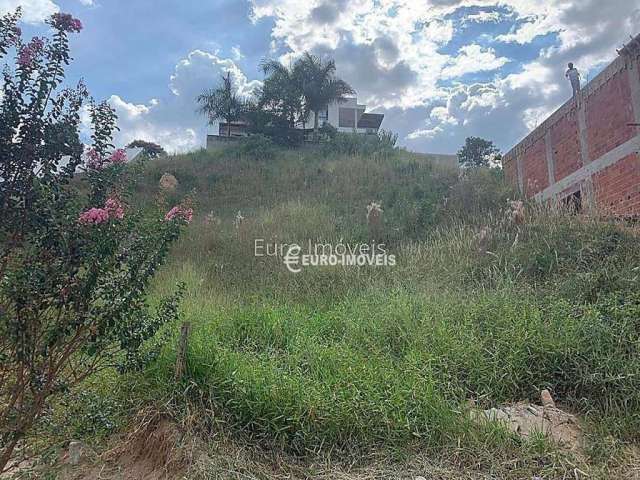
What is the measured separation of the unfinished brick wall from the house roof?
22.7 metres

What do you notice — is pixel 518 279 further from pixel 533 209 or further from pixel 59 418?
pixel 59 418

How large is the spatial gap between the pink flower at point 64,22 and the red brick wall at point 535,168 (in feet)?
29.5

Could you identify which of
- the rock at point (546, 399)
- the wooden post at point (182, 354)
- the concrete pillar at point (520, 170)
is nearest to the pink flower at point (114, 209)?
the wooden post at point (182, 354)

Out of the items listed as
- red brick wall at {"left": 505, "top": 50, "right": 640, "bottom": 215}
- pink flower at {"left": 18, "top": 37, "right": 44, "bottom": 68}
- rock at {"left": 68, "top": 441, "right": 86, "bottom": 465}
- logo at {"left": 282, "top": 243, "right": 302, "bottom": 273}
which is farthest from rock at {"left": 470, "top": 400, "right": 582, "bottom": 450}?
red brick wall at {"left": 505, "top": 50, "right": 640, "bottom": 215}

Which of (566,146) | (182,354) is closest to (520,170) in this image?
(566,146)

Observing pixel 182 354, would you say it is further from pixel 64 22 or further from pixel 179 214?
pixel 64 22

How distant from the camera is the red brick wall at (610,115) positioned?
6285mm

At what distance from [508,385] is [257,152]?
16415 mm

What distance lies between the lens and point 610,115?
6.68m

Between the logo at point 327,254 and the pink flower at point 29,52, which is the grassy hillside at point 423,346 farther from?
the pink flower at point 29,52

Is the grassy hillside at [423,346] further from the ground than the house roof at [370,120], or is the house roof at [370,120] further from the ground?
the house roof at [370,120]

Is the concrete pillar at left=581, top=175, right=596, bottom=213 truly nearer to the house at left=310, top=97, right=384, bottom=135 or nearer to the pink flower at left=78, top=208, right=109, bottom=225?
the pink flower at left=78, top=208, right=109, bottom=225

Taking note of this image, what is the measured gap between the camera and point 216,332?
345 cm

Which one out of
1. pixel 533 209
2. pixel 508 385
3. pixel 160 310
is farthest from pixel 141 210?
pixel 533 209
